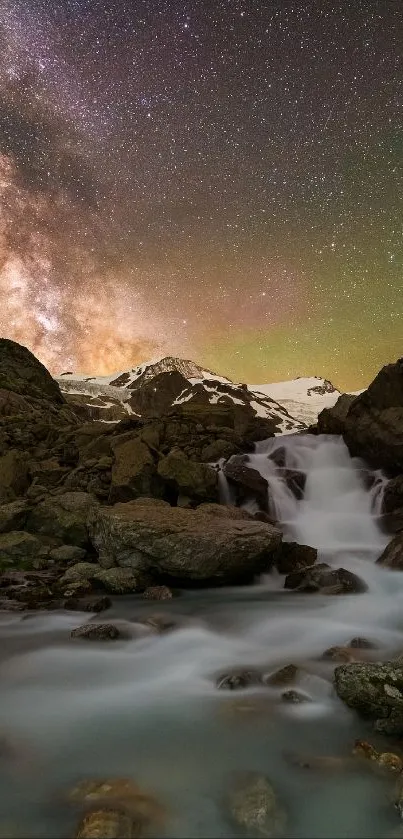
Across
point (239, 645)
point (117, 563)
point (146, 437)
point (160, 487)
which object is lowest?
point (239, 645)

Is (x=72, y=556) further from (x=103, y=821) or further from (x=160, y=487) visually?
(x=103, y=821)

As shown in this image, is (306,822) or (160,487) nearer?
(306,822)

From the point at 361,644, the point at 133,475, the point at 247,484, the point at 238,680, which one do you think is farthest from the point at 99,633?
the point at 247,484

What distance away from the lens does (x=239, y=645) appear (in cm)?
830

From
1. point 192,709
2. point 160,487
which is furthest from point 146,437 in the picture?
point 192,709

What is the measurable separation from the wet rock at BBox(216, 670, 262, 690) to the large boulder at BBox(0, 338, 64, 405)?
1014 inches

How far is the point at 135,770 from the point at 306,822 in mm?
1512

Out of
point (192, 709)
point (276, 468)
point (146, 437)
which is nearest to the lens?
point (192, 709)

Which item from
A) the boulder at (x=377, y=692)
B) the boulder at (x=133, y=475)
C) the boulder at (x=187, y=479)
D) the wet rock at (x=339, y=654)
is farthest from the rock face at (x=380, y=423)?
the boulder at (x=377, y=692)

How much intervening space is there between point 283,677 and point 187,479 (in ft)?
35.1

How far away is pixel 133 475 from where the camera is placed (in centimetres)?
1658

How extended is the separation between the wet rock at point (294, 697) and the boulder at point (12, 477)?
1349 cm

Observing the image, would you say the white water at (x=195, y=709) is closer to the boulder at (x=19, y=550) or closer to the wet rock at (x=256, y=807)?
the wet rock at (x=256, y=807)

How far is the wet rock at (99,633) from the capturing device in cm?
809
